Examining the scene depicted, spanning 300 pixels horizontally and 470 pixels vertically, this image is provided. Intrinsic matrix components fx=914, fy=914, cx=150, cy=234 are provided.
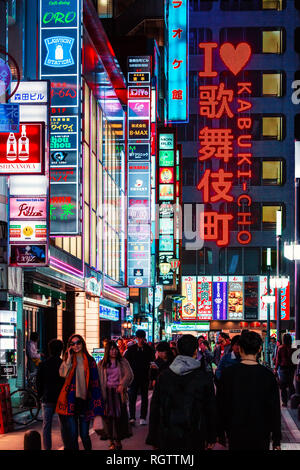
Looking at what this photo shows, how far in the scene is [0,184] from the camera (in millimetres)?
21203

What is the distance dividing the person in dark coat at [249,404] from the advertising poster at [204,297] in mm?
75029

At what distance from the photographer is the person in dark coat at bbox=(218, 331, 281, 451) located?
782cm

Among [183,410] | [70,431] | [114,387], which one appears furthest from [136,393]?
[183,410]

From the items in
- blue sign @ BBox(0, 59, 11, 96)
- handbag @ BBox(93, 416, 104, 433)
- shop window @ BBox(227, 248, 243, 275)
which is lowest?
handbag @ BBox(93, 416, 104, 433)

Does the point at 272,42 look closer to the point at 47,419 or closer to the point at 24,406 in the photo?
the point at 24,406

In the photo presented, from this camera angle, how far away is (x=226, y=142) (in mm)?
76000

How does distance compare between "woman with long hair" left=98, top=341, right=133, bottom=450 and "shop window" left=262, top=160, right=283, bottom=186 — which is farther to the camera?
"shop window" left=262, top=160, right=283, bottom=186

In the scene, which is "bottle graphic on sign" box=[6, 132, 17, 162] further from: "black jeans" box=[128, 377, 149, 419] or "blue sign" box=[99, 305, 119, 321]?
"blue sign" box=[99, 305, 119, 321]

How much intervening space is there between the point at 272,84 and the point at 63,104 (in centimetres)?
6212

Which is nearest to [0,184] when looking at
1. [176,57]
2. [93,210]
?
[93,210]

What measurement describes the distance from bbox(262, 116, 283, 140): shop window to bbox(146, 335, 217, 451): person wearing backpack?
7802 cm

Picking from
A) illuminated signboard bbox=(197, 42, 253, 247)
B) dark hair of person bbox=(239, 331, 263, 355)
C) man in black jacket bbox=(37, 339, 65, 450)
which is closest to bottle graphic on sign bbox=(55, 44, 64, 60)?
man in black jacket bbox=(37, 339, 65, 450)

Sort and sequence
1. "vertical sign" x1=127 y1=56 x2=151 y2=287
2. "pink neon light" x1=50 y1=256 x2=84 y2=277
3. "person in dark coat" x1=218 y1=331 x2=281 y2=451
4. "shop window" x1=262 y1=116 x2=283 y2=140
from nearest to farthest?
1. "person in dark coat" x1=218 y1=331 x2=281 y2=451
2. "pink neon light" x1=50 y1=256 x2=84 y2=277
3. "vertical sign" x1=127 y1=56 x2=151 y2=287
4. "shop window" x1=262 y1=116 x2=283 y2=140
